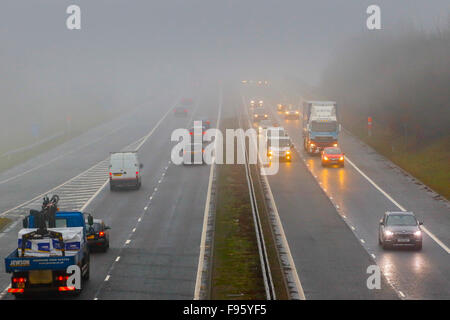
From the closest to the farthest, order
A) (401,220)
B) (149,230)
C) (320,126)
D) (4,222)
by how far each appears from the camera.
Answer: (401,220) → (149,230) → (4,222) → (320,126)

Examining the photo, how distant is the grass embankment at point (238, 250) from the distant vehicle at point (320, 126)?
47.2 feet

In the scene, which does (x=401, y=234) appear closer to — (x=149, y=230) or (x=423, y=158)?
(x=149, y=230)

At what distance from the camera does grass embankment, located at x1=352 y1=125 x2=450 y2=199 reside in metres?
55.2

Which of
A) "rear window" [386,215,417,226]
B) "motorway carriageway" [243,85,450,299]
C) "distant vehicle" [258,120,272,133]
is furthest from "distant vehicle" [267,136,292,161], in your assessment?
"rear window" [386,215,417,226]

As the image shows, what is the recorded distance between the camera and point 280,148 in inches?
2576

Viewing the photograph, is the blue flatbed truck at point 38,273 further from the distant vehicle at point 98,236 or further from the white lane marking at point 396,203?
the white lane marking at point 396,203

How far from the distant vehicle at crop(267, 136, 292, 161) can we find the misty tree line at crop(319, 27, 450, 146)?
13582 mm

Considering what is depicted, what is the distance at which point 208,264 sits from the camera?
3089 cm

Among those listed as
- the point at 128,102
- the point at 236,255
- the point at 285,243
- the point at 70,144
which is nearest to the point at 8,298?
the point at 236,255

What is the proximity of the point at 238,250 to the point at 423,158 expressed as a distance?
35058 mm

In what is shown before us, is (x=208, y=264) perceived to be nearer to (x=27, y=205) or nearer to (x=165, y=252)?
(x=165, y=252)

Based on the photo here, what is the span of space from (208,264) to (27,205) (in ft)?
66.0

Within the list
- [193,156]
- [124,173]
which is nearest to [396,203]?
[124,173]

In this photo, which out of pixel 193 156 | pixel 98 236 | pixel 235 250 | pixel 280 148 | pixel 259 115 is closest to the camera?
pixel 98 236
